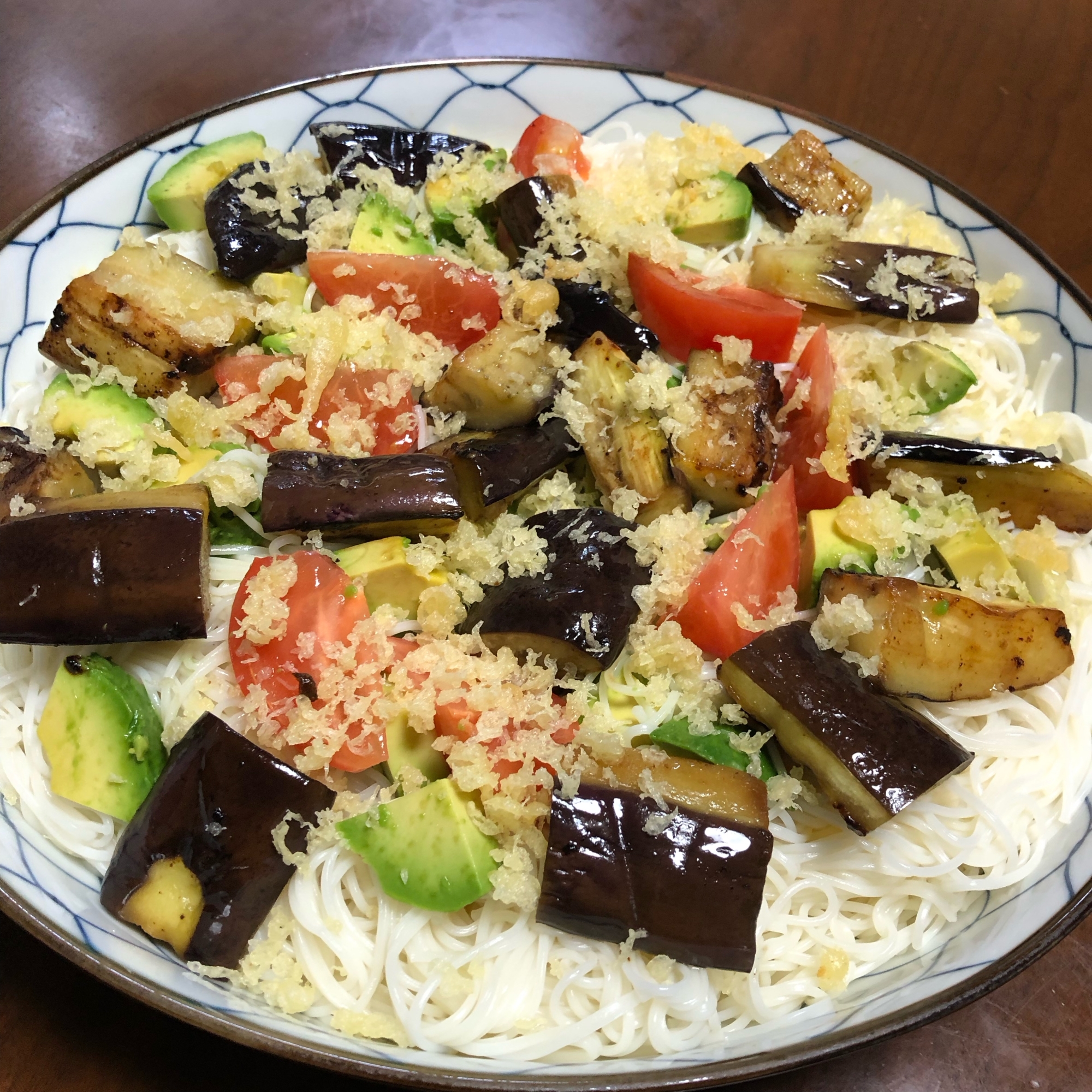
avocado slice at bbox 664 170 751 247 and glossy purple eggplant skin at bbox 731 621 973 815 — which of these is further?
avocado slice at bbox 664 170 751 247

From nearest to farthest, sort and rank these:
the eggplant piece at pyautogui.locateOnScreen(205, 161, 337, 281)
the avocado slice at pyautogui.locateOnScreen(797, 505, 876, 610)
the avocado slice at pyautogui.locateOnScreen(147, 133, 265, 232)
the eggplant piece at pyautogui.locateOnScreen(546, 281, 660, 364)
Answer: the avocado slice at pyautogui.locateOnScreen(797, 505, 876, 610)
the eggplant piece at pyautogui.locateOnScreen(546, 281, 660, 364)
the eggplant piece at pyautogui.locateOnScreen(205, 161, 337, 281)
the avocado slice at pyautogui.locateOnScreen(147, 133, 265, 232)

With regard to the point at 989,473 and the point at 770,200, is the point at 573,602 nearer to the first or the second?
the point at 989,473

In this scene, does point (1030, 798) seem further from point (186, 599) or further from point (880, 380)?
point (186, 599)

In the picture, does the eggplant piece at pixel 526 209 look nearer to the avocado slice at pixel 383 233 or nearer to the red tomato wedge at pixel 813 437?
the avocado slice at pixel 383 233

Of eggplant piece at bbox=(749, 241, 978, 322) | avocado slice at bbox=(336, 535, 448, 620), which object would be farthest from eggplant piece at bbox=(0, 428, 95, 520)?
eggplant piece at bbox=(749, 241, 978, 322)

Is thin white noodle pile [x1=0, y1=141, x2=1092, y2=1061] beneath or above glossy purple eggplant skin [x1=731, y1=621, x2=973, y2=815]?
beneath

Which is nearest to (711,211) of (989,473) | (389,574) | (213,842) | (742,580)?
(989,473)

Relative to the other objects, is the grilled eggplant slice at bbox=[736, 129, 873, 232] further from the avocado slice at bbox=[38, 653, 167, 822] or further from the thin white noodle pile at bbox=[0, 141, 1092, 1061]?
the avocado slice at bbox=[38, 653, 167, 822]

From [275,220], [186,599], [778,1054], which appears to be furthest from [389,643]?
[275,220]
